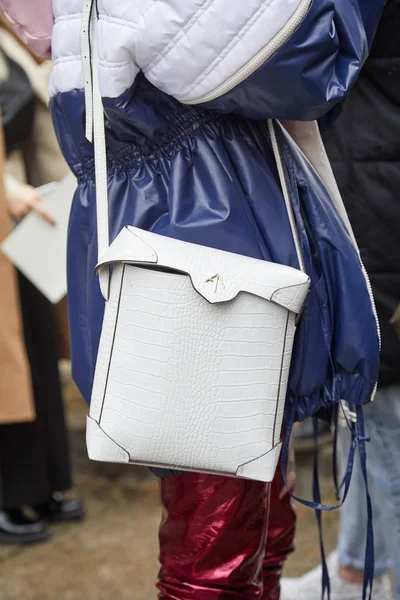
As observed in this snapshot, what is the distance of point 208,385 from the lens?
4.62ft

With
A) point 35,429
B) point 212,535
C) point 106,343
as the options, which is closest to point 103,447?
point 106,343

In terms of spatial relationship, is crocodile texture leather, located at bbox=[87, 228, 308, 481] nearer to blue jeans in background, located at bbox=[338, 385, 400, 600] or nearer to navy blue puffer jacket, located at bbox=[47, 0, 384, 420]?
navy blue puffer jacket, located at bbox=[47, 0, 384, 420]

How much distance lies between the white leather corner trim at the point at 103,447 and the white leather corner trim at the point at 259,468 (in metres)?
0.19

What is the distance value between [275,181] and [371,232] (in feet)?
1.66

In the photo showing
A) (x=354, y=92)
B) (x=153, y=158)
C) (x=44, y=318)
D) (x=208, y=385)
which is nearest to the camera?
(x=208, y=385)

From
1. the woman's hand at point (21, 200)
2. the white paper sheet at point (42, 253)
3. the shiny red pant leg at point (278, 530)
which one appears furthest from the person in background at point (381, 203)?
the woman's hand at point (21, 200)

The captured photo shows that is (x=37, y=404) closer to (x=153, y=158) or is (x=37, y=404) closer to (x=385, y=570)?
(x=385, y=570)

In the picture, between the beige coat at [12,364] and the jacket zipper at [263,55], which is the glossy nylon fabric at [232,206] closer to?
the jacket zipper at [263,55]

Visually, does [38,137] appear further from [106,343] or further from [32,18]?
[106,343]

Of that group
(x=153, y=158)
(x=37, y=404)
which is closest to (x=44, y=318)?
(x=37, y=404)

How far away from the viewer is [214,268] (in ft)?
4.54

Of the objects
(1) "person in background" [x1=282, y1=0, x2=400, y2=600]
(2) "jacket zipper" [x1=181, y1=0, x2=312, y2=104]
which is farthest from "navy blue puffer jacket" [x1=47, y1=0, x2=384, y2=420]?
(1) "person in background" [x1=282, y1=0, x2=400, y2=600]

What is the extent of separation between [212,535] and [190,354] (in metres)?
0.38

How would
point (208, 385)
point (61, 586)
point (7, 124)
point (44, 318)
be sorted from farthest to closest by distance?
point (44, 318) < point (7, 124) < point (61, 586) < point (208, 385)
